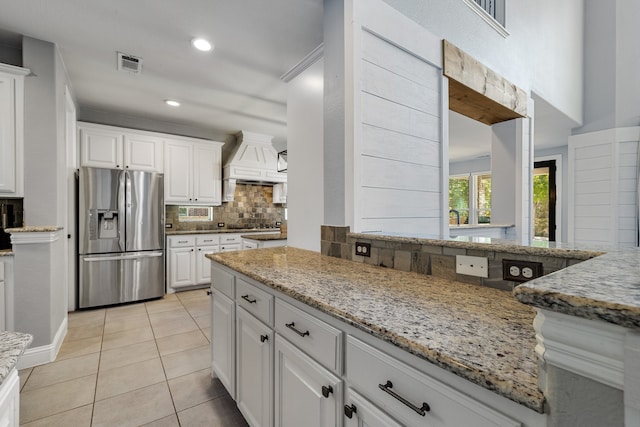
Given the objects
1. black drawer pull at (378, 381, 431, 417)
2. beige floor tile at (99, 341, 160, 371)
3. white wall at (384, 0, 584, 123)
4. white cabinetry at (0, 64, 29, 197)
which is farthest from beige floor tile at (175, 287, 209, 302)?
white wall at (384, 0, 584, 123)

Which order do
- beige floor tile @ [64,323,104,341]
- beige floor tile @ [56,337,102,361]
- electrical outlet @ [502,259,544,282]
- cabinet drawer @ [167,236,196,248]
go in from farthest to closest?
cabinet drawer @ [167,236,196,248] → beige floor tile @ [64,323,104,341] → beige floor tile @ [56,337,102,361] → electrical outlet @ [502,259,544,282]

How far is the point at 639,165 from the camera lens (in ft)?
12.3

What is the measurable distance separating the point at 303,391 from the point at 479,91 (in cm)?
260

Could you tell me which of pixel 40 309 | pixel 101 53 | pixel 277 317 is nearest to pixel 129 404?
pixel 40 309

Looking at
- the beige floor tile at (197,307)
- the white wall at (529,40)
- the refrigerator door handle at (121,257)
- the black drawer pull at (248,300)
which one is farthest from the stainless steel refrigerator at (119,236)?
the white wall at (529,40)

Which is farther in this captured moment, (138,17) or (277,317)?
(138,17)

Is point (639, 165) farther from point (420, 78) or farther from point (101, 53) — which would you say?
point (101, 53)

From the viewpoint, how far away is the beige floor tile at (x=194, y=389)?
1838 mm

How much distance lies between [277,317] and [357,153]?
101 centimetres

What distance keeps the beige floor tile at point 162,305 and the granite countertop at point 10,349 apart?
3.09 metres

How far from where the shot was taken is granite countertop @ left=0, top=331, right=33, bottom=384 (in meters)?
0.61

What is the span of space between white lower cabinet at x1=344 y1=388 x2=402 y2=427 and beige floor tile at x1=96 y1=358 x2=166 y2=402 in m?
1.79

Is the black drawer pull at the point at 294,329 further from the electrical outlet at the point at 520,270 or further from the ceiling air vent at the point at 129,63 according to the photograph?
the ceiling air vent at the point at 129,63

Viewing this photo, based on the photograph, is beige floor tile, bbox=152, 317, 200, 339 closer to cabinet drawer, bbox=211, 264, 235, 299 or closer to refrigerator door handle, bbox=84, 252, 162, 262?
refrigerator door handle, bbox=84, 252, 162, 262
